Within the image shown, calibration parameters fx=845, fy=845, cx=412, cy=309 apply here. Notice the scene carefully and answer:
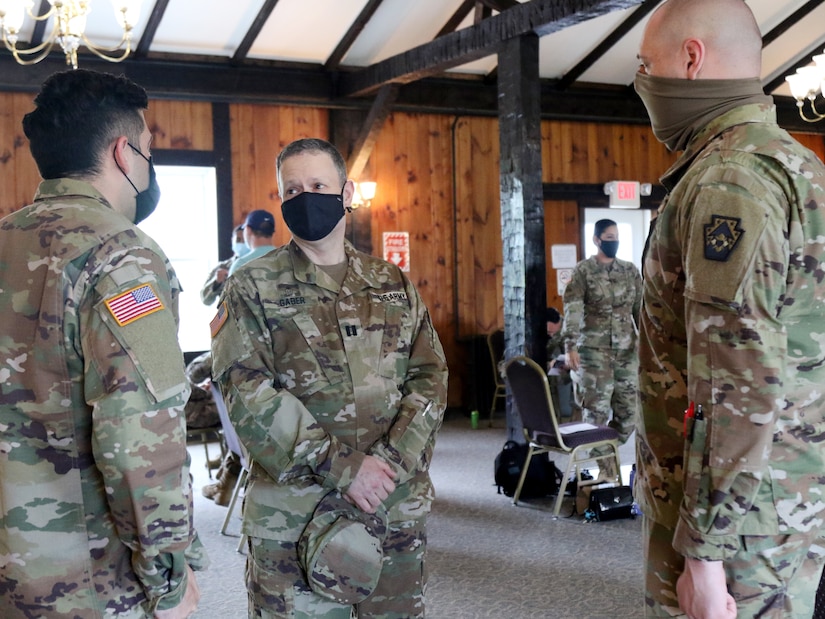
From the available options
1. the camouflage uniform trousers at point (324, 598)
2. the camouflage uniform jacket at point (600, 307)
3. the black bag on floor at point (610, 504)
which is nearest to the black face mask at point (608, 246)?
the camouflage uniform jacket at point (600, 307)

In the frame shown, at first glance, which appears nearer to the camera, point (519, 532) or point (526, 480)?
point (519, 532)

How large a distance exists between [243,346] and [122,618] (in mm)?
718

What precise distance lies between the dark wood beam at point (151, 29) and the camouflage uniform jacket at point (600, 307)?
3.93 meters

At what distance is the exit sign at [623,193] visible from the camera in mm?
9617

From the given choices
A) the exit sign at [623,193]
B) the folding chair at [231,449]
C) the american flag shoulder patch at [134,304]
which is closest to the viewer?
the american flag shoulder patch at [134,304]

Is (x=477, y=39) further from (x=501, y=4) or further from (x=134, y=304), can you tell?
(x=134, y=304)

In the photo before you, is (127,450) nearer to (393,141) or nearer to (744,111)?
(744,111)

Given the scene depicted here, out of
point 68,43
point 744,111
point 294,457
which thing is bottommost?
point 294,457

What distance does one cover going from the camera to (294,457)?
200cm

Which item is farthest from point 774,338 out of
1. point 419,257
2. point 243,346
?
point 419,257

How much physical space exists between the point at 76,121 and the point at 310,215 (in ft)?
2.32

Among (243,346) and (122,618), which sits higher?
(243,346)

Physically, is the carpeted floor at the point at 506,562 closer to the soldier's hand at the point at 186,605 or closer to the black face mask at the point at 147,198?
the soldier's hand at the point at 186,605

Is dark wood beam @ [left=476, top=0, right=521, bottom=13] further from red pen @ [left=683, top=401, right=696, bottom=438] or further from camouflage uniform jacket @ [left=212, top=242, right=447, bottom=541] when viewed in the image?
red pen @ [left=683, top=401, right=696, bottom=438]
